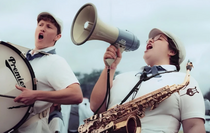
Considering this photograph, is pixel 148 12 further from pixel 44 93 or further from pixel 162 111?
pixel 44 93

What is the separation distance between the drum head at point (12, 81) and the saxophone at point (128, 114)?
1.26ft

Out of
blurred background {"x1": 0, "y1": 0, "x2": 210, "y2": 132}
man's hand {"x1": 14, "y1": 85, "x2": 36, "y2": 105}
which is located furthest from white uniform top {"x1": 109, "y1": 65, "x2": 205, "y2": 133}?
man's hand {"x1": 14, "y1": 85, "x2": 36, "y2": 105}

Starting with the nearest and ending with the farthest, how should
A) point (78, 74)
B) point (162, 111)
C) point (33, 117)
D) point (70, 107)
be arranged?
point (162, 111)
point (33, 117)
point (70, 107)
point (78, 74)

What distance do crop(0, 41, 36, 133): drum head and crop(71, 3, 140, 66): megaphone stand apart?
344 millimetres

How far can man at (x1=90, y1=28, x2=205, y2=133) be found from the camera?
1358 millimetres

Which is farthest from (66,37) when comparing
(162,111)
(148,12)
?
(162,111)

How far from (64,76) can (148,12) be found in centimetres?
82

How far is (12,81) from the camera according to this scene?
1.50 meters

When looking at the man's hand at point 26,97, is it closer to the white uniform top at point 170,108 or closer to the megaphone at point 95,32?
the megaphone at point 95,32

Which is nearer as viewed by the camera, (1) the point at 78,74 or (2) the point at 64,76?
(2) the point at 64,76

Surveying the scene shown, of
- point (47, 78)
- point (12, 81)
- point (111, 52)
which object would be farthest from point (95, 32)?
point (12, 81)

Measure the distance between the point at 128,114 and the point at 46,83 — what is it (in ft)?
1.90

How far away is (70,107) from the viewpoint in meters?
1.89

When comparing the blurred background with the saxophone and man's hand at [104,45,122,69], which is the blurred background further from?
the saxophone
